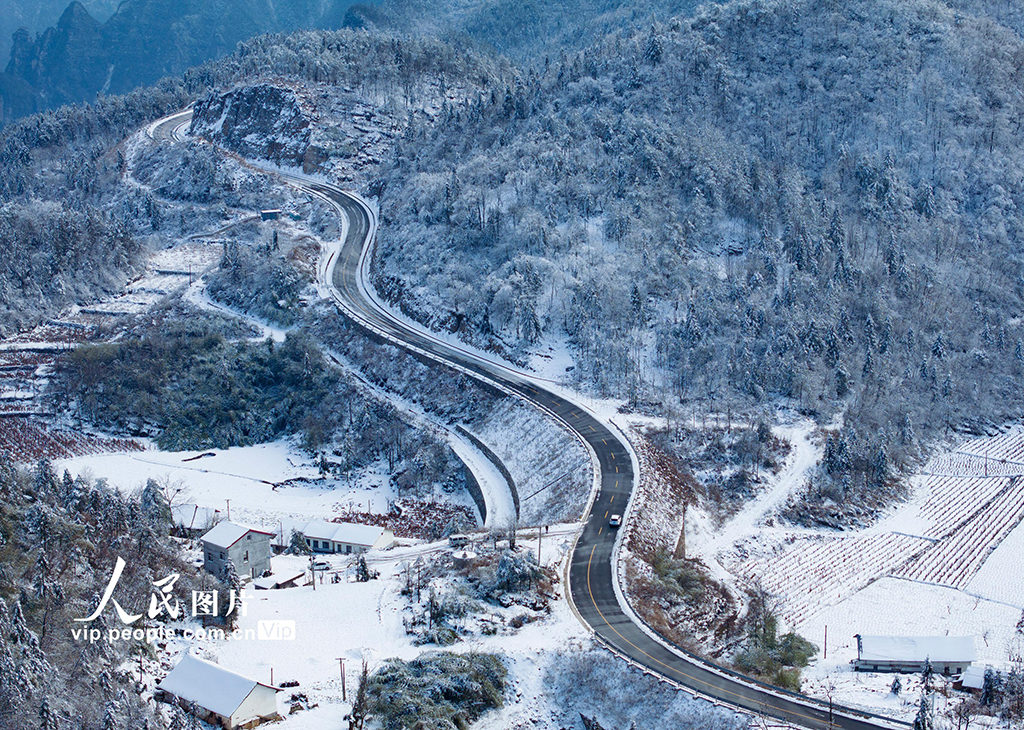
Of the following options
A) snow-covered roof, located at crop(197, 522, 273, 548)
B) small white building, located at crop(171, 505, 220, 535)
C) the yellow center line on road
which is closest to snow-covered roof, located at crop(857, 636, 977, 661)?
the yellow center line on road

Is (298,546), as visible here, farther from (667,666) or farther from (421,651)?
(667,666)

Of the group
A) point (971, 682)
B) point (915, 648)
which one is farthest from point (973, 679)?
point (915, 648)

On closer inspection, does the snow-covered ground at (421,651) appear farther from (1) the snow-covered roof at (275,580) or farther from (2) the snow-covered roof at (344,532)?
(2) the snow-covered roof at (344,532)

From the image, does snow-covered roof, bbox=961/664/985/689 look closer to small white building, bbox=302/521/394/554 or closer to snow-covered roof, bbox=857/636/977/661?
snow-covered roof, bbox=857/636/977/661

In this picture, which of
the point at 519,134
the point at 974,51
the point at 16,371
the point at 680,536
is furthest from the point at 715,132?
the point at 16,371

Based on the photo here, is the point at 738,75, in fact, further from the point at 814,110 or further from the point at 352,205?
the point at 352,205

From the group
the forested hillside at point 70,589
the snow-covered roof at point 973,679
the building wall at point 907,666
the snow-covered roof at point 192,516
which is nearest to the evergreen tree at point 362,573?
the forested hillside at point 70,589
